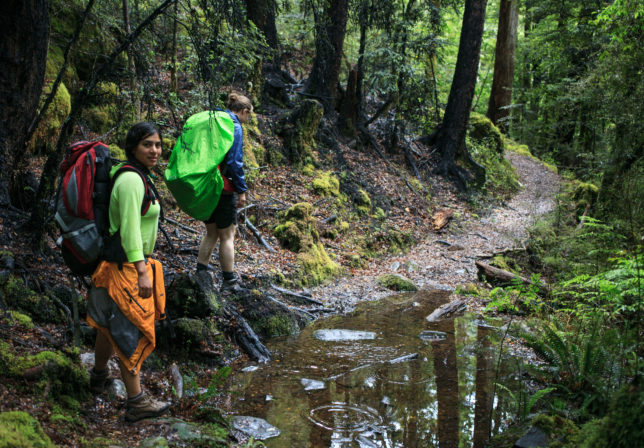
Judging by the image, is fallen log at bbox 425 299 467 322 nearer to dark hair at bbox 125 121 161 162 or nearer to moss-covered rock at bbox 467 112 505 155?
dark hair at bbox 125 121 161 162

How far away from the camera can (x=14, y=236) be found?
→ 4777mm

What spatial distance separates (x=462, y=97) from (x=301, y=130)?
728 centimetres

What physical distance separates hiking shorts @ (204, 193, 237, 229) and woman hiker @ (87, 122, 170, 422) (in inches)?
90.2

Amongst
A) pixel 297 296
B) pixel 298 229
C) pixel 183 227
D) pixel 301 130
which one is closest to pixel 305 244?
pixel 298 229

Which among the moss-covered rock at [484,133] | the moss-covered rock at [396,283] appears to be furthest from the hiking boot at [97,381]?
the moss-covered rock at [484,133]

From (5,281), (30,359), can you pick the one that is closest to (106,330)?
(30,359)

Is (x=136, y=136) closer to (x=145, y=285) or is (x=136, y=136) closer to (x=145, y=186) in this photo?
(x=145, y=186)

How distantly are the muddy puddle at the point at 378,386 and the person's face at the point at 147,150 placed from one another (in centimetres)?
220

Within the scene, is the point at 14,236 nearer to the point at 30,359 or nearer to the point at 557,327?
the point at 30,359

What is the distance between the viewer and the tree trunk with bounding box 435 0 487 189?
638 inches

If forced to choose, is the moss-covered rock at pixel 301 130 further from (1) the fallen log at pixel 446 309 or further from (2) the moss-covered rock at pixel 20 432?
(2) the moss-covered rock at pixel 20 432

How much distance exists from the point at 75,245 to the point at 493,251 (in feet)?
33.9

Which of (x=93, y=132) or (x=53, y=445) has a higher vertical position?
(x=93, y=132)

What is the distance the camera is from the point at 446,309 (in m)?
7.14
